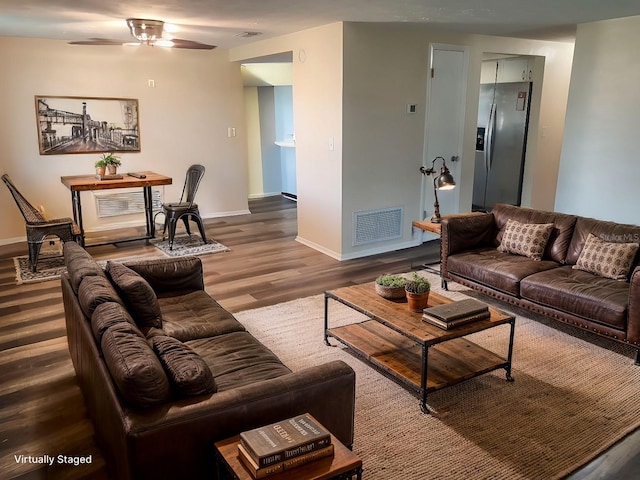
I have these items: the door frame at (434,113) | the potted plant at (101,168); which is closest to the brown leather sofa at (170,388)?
the potted plant at (101,168)

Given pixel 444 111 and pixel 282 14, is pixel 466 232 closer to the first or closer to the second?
pixel 444 111

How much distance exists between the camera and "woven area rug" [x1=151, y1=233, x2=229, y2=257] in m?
5.49

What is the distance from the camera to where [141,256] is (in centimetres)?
531

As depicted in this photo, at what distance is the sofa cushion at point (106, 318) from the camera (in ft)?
6.33

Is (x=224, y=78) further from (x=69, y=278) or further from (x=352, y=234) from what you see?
(x=69, y=278)

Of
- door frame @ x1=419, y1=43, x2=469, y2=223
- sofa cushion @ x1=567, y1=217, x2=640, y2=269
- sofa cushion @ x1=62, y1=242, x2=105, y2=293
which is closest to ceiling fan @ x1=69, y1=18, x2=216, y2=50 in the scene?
sofa cushion @ x1=62, y1=242, x2=105, y2=293

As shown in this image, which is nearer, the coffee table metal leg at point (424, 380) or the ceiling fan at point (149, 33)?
the coffee table metal leg at point (424, 380)

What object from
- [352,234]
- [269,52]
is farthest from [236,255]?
[269,52]

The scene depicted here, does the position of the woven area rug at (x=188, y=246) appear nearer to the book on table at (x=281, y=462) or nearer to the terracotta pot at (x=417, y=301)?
the terracotta pot at (x=417, y=301)

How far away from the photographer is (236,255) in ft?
17.9

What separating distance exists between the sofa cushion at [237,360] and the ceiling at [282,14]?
8.20 feet

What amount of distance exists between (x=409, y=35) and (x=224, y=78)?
2.94 meters

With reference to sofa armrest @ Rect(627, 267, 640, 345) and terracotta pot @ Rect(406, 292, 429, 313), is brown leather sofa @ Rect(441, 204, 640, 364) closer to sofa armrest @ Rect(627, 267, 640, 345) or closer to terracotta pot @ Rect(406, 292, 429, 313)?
sofa armrest @ Rect(627, 267, 640, 345)

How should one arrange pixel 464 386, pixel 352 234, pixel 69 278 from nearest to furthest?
pixel 69 278
pixel 464 386
pixel 352 234
